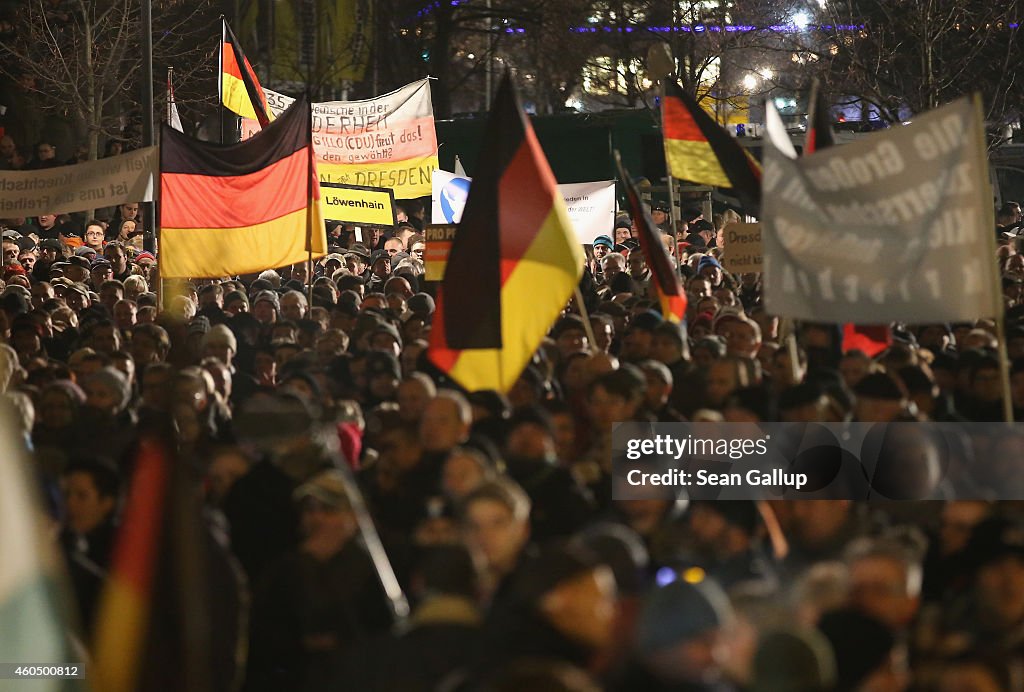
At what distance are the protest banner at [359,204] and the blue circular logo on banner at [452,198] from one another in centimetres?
70

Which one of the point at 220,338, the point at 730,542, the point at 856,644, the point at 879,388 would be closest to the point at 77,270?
the point at 220,338

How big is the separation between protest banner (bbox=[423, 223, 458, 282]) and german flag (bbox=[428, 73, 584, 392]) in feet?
15.4

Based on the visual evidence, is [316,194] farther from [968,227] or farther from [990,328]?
[968,227]

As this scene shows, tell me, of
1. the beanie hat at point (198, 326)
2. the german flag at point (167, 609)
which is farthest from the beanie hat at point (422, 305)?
the german flag at point (167, 609)

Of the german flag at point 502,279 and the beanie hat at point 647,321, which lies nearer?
the german flag at point 502,279

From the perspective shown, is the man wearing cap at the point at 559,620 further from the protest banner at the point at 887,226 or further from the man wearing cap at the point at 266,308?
the man wearing cap at the point at 266,308

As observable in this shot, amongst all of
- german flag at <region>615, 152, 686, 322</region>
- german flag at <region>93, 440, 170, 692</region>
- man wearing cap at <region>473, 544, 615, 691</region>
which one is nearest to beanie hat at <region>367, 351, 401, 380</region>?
german flag at <region>615, 152, 686, 322</region>

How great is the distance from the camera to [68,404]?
26.9ft

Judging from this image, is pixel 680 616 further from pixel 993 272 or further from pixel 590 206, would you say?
pixel 590 206

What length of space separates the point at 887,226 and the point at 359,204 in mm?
10503

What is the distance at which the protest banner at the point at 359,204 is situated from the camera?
1731 cm

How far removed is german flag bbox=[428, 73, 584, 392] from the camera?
27.4ft

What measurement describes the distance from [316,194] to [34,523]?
7.74 meters

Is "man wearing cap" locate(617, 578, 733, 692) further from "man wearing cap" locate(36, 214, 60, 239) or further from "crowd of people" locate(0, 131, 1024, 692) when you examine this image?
"man wearing cap" locate(36, 214, 60, 239)
